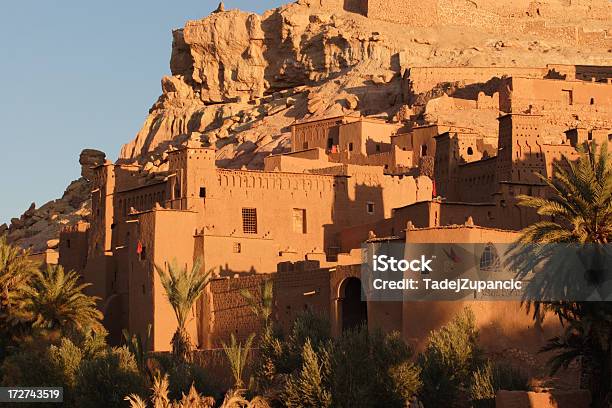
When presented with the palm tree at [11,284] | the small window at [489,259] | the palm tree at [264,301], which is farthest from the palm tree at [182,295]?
the small window at [489,259]

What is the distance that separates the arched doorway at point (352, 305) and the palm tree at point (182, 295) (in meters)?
4.20

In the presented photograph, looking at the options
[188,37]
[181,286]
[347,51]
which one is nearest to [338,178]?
[181,286]

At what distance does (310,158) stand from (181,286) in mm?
17445

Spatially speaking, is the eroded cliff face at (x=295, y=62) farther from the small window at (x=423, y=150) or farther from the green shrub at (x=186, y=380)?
the green shrub at (x=186, y=380)

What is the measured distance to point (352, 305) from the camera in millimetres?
44031

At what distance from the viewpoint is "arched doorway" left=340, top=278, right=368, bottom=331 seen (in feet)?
143

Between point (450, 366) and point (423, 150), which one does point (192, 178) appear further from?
point (450, 366)

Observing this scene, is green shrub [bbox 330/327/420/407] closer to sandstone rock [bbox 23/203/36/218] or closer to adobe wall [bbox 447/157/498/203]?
adobe wall [bbox 447/157/498/203]

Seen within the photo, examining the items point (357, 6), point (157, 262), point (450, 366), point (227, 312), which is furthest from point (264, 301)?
point (357, 6)

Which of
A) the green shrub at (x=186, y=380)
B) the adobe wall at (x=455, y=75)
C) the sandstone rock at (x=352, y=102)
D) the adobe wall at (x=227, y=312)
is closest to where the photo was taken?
the green shrub at (x=186, y=380)

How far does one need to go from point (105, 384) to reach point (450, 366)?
8.43 metres

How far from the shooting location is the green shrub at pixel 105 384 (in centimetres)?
3744

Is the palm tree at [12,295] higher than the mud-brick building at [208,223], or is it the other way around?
the mud-brick building at [208,223]

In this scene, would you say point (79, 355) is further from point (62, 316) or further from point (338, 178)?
point (338, 178)
